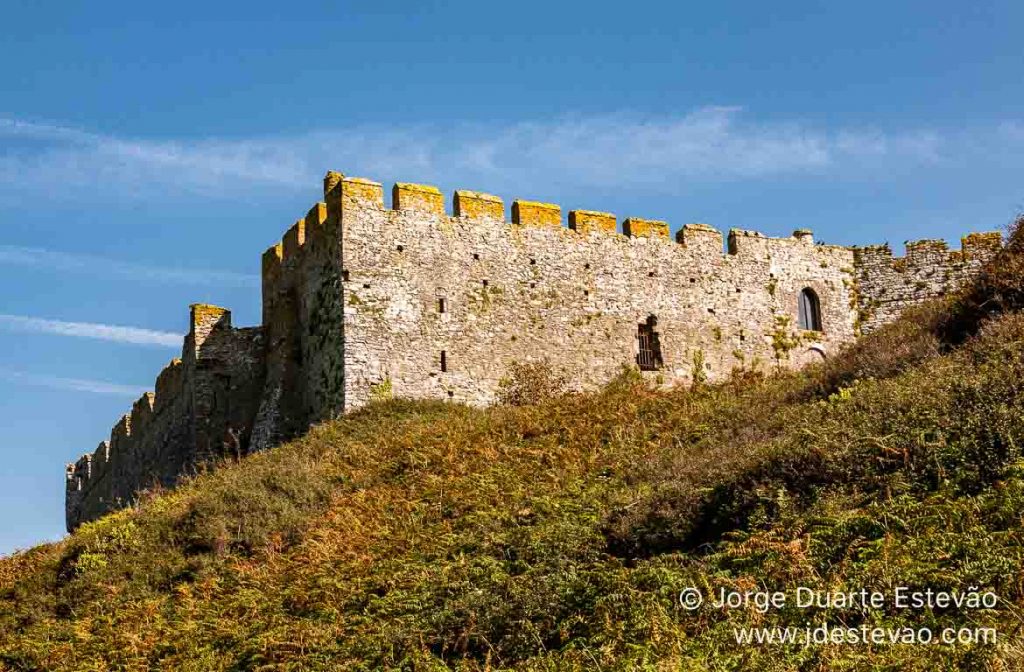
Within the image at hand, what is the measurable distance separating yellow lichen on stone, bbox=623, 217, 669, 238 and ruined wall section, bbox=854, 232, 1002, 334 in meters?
6.01

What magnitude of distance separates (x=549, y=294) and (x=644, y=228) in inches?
135

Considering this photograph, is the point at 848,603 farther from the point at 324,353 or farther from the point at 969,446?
the point at 324,353

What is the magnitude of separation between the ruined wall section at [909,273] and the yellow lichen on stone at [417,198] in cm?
1206

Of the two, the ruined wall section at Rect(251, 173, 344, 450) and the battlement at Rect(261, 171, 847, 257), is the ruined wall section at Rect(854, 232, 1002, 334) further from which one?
the ruined wall section at Rect(251, 173, 344, 450)

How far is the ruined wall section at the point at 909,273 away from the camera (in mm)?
31891

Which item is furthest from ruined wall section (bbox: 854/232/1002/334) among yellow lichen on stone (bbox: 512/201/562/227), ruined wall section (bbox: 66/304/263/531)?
ruined wall section (bbox: 66/304/263/531)

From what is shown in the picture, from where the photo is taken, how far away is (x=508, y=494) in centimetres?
1836

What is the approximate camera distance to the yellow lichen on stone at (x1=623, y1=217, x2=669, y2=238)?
3055 centimetres

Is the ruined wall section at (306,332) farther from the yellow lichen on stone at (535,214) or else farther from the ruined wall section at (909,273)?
the ruined wall section at (909,273)

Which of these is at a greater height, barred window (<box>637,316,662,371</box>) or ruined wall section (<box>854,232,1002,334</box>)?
ruined wall section (<box>854,232,1002,334</box>)

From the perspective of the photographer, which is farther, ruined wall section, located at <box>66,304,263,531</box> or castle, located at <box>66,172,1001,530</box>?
ruined wall section, located at <box>66,304,263,531</box>

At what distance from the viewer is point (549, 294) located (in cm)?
2906

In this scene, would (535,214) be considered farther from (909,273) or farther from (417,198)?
(909,273)

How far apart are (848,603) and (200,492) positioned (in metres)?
13.9
